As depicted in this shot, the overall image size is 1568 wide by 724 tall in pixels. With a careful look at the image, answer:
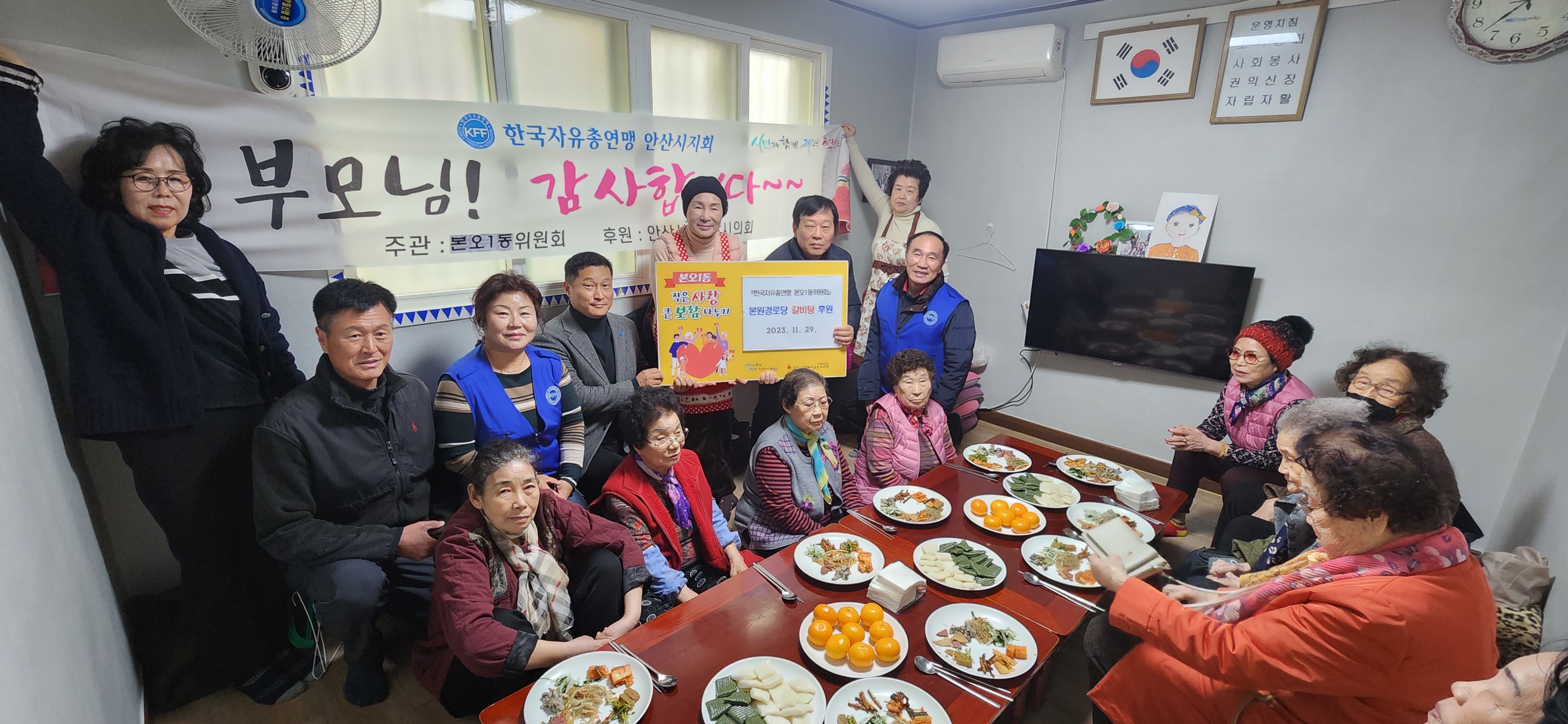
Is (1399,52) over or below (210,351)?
over

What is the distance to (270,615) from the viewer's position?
7.22 feet

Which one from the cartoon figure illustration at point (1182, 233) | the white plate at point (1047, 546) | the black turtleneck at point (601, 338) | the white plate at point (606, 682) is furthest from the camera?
the cartoon figure illustration at point (1182, 233)

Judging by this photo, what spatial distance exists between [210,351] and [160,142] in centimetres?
65

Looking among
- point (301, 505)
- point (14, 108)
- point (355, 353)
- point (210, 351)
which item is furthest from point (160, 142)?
point (301, 505)

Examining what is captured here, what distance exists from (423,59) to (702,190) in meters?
1.27

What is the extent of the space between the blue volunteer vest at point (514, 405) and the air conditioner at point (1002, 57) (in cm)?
335

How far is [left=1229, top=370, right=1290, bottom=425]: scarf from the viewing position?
286cm

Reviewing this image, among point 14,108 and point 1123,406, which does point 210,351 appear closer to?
point 14,108

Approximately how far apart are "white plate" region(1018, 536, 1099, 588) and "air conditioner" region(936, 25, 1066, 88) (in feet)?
10.2

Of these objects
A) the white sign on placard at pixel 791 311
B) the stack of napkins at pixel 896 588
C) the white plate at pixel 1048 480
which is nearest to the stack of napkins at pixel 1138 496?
the white plate at pixel 1048 480

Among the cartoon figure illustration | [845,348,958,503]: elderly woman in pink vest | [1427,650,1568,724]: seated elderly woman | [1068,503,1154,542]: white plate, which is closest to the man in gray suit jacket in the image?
[845,348,958,503]: elderly woman in pink vest

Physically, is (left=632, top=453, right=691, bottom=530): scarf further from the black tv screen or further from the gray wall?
the gray wall

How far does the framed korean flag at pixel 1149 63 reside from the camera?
3.49 meters

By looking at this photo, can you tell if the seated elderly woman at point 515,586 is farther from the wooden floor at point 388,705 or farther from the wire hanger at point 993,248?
the wire hanger at point 993,248
